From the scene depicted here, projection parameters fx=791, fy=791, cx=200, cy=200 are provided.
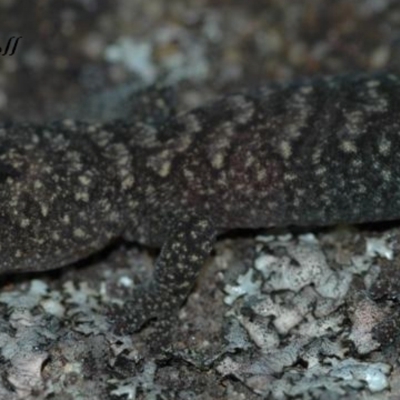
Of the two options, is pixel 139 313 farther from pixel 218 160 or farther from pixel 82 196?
pixel 218 160

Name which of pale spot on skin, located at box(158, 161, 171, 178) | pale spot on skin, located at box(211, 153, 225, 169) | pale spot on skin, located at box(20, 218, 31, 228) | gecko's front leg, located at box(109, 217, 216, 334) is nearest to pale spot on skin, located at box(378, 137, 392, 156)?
pale spot on skin, located at box(211, 153, 225, 169)

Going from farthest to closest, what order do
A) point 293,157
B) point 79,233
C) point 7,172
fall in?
point 79,233 → point 293,157 → point 7,172

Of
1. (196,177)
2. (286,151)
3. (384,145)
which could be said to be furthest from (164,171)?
(384,145)

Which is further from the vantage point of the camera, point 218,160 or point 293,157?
point 218,160

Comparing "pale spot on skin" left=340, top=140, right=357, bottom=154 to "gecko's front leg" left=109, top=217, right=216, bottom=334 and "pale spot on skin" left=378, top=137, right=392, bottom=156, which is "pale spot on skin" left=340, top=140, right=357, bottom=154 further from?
"gecko's front leg" left=109, top=217, right=216, bottom=334

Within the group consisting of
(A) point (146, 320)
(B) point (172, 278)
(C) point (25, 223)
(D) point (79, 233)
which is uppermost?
(C) point (25, 223)

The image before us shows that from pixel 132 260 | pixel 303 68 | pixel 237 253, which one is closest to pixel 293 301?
pixel 237 253
